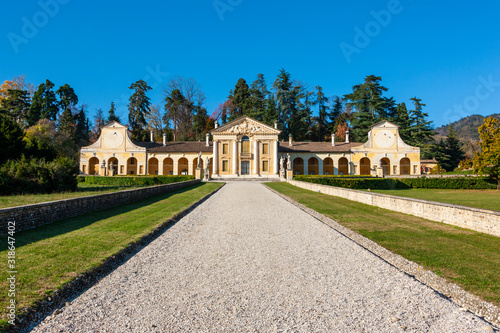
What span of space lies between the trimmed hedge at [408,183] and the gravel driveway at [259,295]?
19.7 m

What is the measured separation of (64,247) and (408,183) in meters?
30.4

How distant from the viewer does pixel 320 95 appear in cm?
6681

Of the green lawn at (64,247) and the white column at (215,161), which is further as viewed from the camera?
the white column at (215,161)

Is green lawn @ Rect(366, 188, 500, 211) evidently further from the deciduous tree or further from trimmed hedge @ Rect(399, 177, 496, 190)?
trimmed hedge @ Rect(399, 177, 496, 190)

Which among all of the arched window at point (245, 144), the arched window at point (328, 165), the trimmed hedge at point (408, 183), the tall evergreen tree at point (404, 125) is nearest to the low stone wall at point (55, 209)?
the trimmed hedge at point (408, 183)

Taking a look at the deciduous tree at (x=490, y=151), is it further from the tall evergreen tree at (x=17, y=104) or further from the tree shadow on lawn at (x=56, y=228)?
the tall evergreen tree at (x=17, y=104)

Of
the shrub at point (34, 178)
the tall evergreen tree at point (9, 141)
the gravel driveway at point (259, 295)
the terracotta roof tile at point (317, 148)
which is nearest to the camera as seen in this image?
the gravel driveway at point (259, 295)

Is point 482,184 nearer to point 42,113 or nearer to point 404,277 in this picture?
point 404,277

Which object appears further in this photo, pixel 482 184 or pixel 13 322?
pixel 482 184

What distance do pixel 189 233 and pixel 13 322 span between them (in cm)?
450

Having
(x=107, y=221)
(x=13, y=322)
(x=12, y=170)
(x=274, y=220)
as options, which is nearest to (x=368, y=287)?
(x=13, y=322)

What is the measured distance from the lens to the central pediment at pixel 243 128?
46.0 m

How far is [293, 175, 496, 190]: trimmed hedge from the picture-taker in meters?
25.0

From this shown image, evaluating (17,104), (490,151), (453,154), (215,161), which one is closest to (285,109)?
(215,161)
